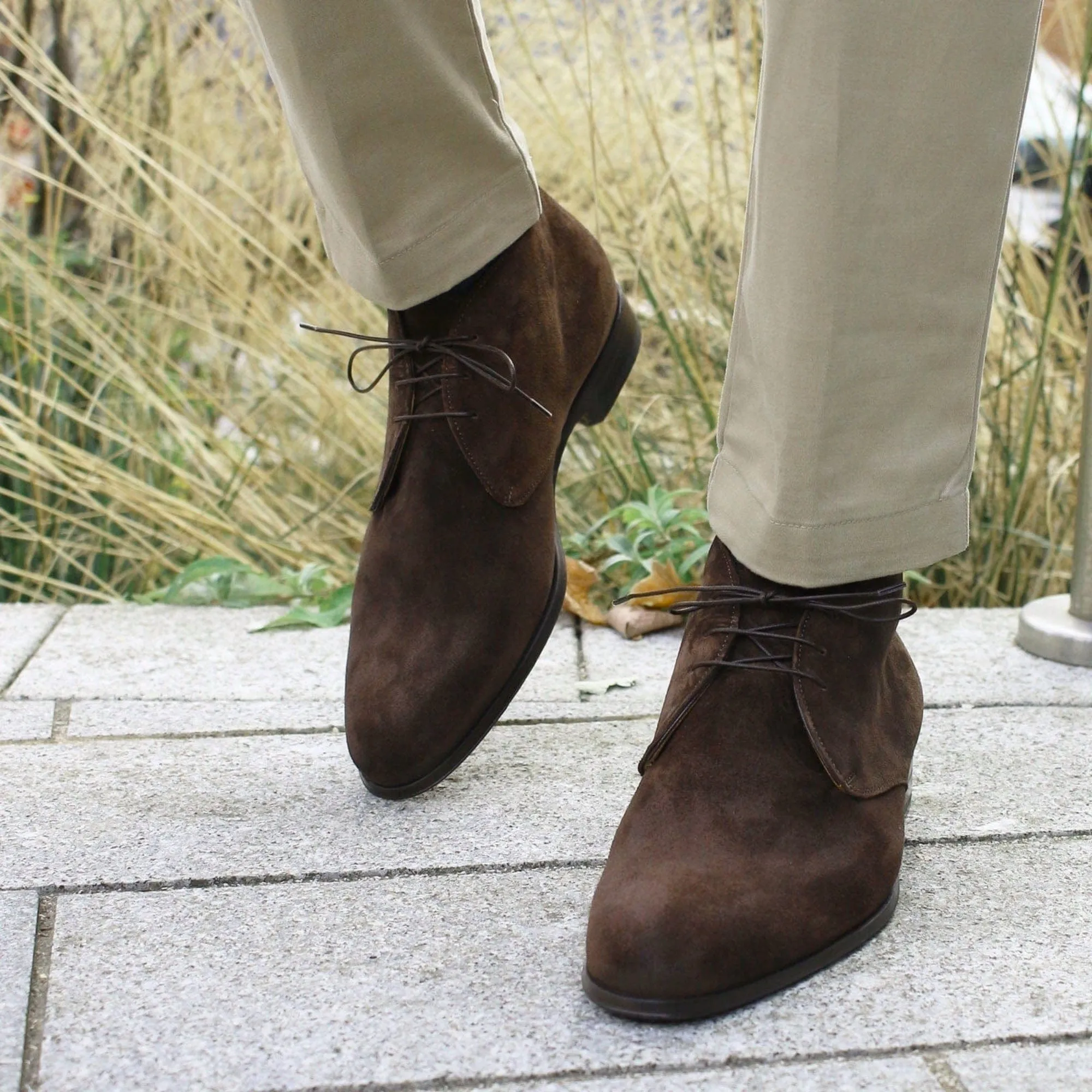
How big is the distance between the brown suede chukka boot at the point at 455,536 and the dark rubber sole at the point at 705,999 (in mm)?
314

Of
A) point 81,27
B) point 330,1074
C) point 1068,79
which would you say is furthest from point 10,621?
point 1068,79

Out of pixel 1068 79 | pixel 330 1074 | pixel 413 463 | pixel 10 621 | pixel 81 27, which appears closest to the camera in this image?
pixel 330 1074

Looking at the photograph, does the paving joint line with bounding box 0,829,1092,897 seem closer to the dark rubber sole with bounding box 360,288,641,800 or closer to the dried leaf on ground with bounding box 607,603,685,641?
the dark rubber sole with bounding box 360,288,641,800

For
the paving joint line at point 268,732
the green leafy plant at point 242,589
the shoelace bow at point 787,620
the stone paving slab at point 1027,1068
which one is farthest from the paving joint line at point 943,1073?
the green leafy plant at point 242,589

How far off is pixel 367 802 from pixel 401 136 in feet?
1.79

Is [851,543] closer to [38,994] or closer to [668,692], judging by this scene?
[668,692]

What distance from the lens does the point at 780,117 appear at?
786mm

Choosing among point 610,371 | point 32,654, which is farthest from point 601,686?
point 32,654

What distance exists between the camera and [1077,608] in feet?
4.93

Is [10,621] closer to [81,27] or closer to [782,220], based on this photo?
[782,220]

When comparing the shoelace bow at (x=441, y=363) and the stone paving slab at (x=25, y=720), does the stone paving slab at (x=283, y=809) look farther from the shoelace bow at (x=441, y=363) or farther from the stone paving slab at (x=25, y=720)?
the shoelace bow at (x=441, y=363)

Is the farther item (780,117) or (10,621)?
(10,621)

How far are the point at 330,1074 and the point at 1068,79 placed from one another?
2012mm

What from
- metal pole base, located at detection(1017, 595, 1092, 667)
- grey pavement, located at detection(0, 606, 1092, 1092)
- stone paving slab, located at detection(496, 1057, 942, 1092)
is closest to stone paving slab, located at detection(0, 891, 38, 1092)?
grey pavement, located at detection(0, 606, 1092, 1092)
